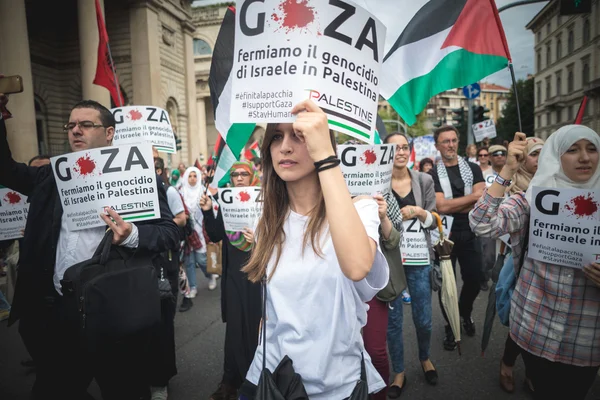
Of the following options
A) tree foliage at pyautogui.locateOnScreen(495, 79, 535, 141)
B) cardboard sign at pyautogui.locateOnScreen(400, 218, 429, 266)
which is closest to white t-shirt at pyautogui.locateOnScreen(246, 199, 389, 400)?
cardboard sign at pyautogui.locateOnScreen(400, 218, 429, 266)

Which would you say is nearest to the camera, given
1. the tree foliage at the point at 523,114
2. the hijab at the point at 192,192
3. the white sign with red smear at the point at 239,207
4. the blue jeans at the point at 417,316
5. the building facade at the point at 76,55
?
the blue jeans at the point at 417,316

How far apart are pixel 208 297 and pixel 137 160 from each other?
171 inches

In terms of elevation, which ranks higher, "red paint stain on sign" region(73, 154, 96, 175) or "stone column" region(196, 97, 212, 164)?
"stone column" region(196, 97, 212, 164)

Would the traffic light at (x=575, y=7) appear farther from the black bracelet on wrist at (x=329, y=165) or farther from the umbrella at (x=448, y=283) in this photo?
the black bracelet on wrist at (x=329, y=165)

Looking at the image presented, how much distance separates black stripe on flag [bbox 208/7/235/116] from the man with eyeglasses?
2.91m

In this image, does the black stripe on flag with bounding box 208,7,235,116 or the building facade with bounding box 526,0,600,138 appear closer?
the black stripe on flag with bounding box 208,7,235,116

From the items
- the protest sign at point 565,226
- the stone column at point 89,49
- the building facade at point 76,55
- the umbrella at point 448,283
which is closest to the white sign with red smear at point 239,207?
the umbrella at point 448,283

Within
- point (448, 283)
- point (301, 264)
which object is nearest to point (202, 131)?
point (448, 283)

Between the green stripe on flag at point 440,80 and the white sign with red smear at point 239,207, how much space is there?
60.6 inches

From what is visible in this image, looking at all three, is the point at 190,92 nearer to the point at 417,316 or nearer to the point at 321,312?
the point at 417,316

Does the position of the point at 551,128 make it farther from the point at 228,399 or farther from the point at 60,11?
the point at 228,399

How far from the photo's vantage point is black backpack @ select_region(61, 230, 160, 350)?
211cm

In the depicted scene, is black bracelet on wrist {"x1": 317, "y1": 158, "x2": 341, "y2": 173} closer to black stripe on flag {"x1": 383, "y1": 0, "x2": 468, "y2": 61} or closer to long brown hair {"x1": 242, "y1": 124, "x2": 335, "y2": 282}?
long brown hair {"x1": 242, "y1": 124, "x2": 335, "y2": 282}

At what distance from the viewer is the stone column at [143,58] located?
19.5m
